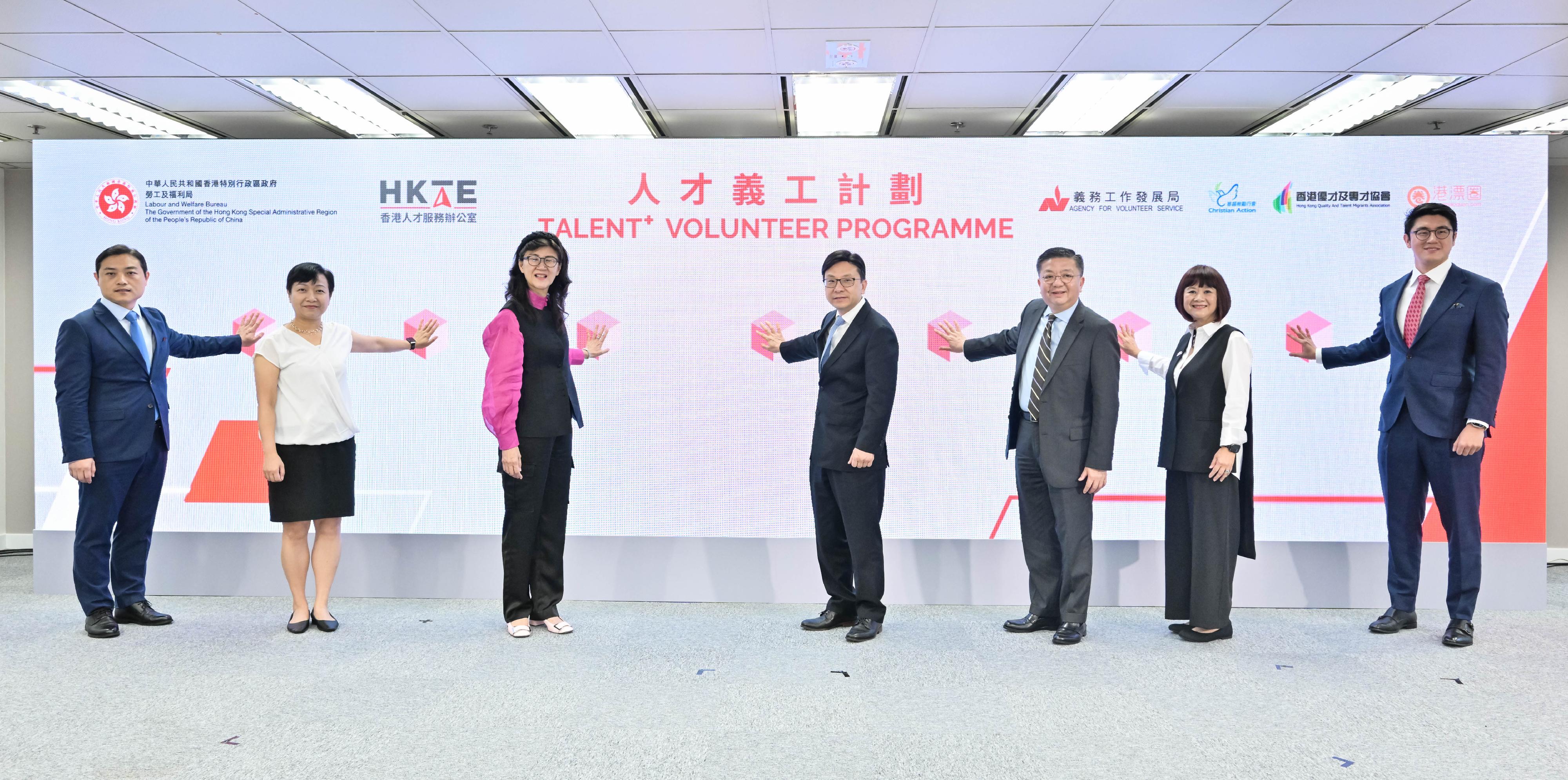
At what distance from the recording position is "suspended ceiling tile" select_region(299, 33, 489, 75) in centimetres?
348

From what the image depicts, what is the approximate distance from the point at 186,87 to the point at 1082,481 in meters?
4.09

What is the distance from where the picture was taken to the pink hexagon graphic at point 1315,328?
164 inches

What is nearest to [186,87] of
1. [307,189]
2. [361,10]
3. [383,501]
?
[307,189]

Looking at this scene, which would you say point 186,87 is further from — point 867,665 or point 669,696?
point 867,665

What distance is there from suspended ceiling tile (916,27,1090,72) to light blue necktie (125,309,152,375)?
316cm

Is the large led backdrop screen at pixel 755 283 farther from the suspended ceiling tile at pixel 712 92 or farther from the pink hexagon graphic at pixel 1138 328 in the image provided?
the suspended ceiling tile at pixel 712 92

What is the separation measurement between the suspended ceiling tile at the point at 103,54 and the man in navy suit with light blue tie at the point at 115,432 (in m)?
0.73

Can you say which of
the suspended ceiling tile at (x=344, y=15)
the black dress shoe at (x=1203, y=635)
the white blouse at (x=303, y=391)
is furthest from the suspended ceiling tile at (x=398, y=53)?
the black dress shoe at (x=1203, y=635)

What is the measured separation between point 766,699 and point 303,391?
217cm

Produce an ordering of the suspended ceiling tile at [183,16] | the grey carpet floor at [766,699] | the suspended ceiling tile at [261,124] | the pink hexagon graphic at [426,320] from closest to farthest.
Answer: the grey carpet floor at [766,699]
the suspended ceiling tile at [183,16]
the pink hexagon graphic at [426,320]
the suspended ceiling tile at [261,124]

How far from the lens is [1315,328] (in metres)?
4.19

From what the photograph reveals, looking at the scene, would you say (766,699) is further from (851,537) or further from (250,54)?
(250,54)

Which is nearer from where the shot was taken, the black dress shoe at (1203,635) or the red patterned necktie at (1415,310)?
the black dress shoe at (1203,635)

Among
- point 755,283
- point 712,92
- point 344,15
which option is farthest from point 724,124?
point 344,15
